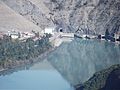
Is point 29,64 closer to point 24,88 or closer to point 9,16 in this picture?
point 24,88

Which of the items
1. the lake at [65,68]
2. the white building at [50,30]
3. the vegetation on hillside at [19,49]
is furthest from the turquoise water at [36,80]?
the white building at [50,30]

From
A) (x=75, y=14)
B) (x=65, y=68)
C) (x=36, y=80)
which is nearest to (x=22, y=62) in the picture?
(x=65, y=68)

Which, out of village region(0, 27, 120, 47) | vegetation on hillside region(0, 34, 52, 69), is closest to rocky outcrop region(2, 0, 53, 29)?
village region(0, 27, 120, 47)

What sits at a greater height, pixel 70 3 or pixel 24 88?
pixel 70 3

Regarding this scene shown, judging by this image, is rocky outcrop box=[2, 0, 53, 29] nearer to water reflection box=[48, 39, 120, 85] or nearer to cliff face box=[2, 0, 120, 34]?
cliff face box=[2, 0, 120, 34]

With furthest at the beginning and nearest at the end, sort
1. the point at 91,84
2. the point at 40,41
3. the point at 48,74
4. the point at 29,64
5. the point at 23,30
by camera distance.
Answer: the point at 23,30 → the point at 40,41 → the point at 29,64 → the point at 48,74 → the point at 91,84

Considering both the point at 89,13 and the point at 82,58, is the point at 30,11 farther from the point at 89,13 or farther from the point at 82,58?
the point at 82,58

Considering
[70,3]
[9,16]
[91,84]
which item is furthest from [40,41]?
[91,84]
